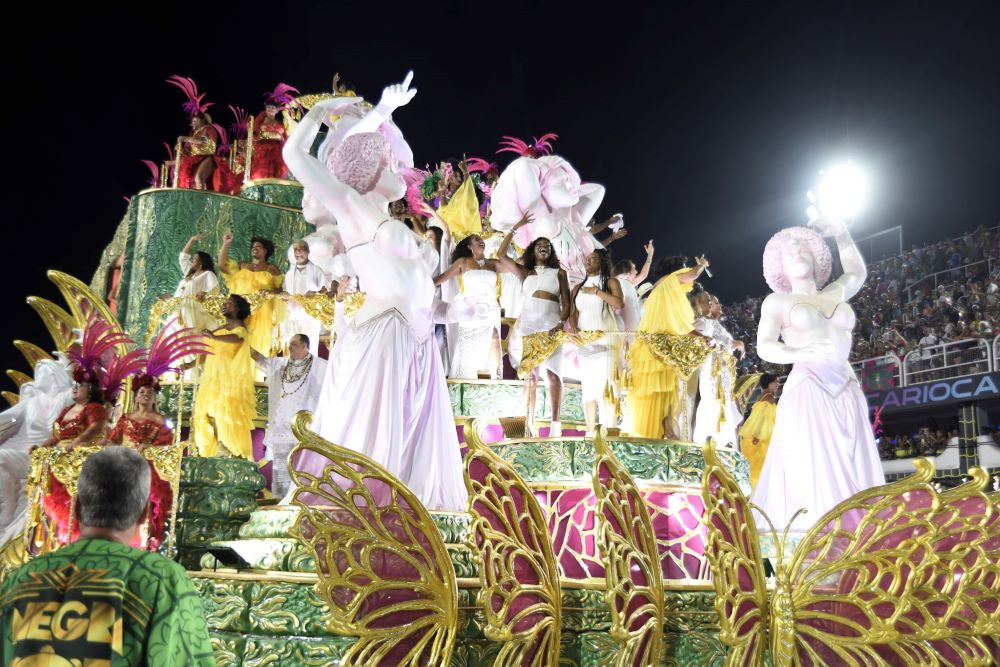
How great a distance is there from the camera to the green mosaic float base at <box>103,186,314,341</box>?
970 cm

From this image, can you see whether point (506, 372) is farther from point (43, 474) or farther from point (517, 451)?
point (43, 474)

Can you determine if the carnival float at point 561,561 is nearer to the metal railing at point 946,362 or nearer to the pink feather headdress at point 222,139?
the pink feather headdress at point 222,139

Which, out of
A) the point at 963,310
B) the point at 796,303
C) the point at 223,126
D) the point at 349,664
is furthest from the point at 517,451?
the point at 963,310

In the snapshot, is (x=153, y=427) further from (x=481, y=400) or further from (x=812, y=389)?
(x=812, y=389)

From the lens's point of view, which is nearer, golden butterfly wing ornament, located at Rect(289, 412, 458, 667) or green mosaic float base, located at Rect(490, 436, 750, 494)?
golden butterfly wing ornament, located at Rect(289, 412, 458, 667)

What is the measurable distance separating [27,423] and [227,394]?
1287mm

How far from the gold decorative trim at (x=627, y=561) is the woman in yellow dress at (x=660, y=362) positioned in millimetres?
2135

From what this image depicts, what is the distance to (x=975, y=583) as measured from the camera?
4062 mm

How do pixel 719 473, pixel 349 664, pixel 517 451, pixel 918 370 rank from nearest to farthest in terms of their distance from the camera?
1. pixel 349 664
2. pixel 719 473
3. pixel 517 451
4. pixel 918 370

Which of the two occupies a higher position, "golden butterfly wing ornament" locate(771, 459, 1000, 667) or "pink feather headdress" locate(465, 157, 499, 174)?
"pink feather headdress" locate(465, 157, 499, 174)

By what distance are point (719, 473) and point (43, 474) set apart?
277 centimetres

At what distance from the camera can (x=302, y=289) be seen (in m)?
8.44

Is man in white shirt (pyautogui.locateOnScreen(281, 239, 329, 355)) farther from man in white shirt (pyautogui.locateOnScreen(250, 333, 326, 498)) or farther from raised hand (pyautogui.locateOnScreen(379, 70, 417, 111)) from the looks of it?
raised hand (pyautogui.locateOnScreen(379, 70, 417, 111))

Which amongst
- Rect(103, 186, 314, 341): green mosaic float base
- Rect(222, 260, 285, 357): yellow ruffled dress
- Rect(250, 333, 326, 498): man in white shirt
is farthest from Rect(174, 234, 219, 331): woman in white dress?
Rect(103, 186, 314, 341): green mosaic float base
